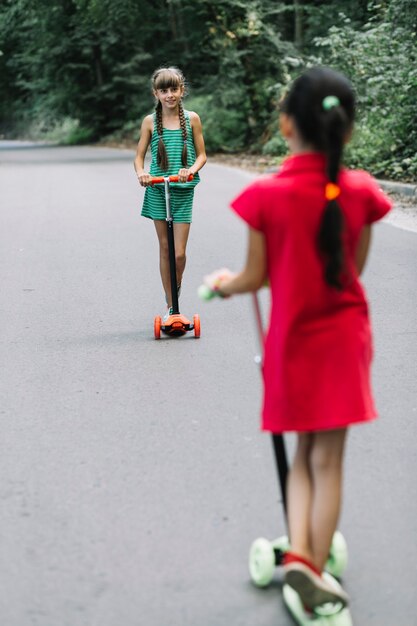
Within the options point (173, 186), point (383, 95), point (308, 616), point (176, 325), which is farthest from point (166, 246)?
point (383, 95)

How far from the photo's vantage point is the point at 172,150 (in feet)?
23.1

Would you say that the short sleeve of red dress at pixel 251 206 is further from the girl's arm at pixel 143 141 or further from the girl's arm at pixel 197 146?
the girl's arm at pixel 143 141

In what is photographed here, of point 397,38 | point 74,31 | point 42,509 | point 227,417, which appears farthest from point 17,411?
point 74,31

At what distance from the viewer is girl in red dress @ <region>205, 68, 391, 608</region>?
9.59 ft

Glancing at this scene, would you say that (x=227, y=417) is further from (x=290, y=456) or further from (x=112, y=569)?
(x=112, y=569)

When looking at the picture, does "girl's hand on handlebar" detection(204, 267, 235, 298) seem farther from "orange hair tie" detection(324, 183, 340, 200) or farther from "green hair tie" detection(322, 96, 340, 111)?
"green hair tie" detection(322, 96, 340, 111)

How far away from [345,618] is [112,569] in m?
0.87

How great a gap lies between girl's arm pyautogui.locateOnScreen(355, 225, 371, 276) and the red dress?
37mm

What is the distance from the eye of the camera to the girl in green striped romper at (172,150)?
6816 millimetres

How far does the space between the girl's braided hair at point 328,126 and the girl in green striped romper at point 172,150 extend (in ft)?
12.7

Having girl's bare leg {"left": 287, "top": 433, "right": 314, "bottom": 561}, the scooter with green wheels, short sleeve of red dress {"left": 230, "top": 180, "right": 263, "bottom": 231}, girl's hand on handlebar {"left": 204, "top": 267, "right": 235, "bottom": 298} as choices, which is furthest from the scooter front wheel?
short sleeve of red dress {"left": 230, "top": 180, "right": 263, "bottom": 231}

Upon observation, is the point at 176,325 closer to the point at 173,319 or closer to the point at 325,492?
the point at 173,319

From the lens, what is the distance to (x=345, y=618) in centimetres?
311

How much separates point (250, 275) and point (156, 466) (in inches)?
70.3
